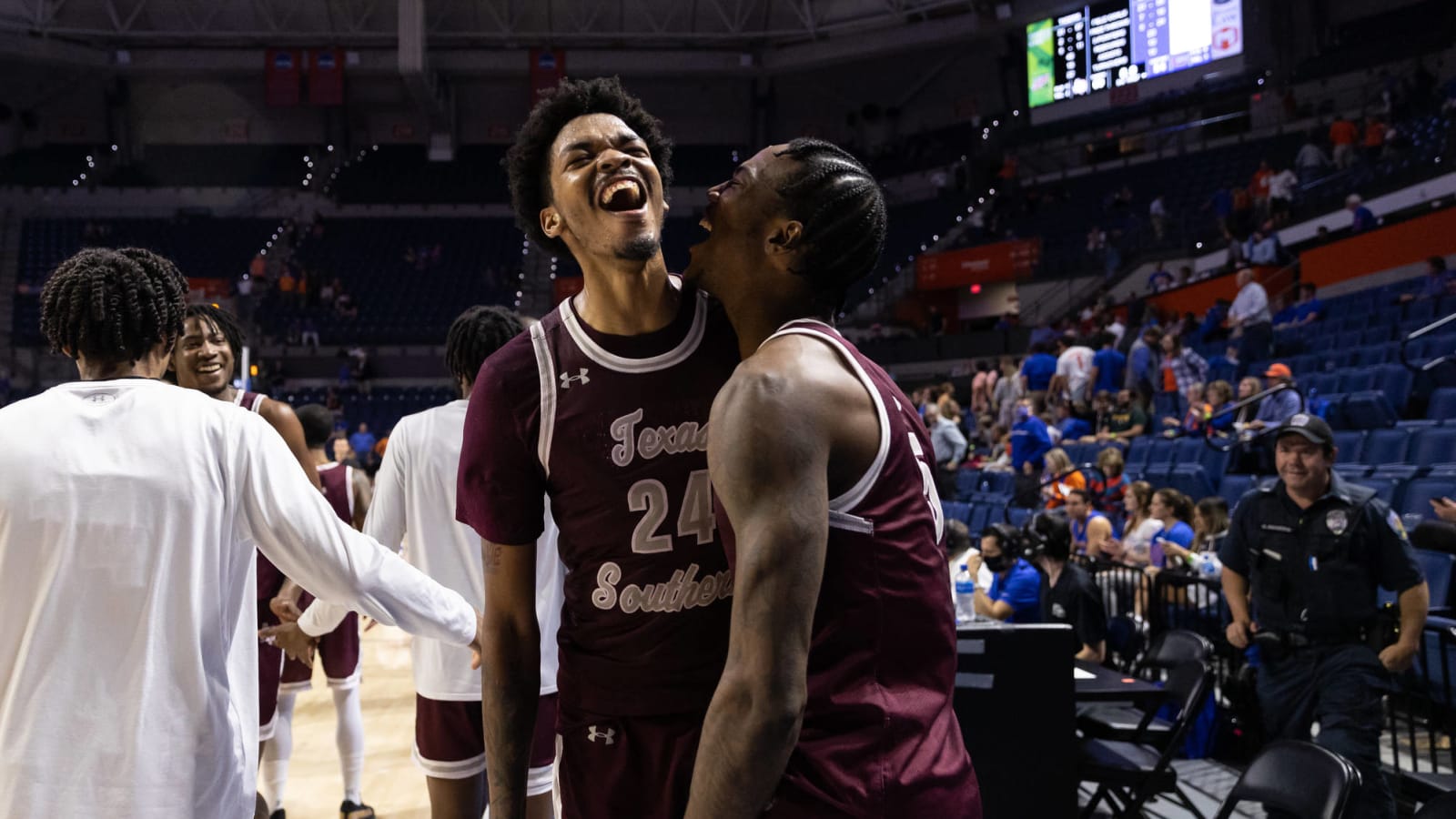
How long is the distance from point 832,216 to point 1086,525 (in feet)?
20.9

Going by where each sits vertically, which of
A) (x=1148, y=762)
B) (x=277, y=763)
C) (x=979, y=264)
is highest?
(x=979, y=264)

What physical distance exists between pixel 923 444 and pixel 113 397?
1.42 meters

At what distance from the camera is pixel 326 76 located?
23219 millimetres

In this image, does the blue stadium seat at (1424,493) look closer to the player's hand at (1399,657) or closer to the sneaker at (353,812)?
the player's hand at (1399,657)

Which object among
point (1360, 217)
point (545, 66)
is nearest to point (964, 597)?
point (1360, 217)

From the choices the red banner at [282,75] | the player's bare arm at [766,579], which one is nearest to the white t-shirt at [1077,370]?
the player's bare arm at [766,579]

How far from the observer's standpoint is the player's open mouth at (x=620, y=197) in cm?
190

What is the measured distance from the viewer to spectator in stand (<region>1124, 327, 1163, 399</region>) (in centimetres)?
1068

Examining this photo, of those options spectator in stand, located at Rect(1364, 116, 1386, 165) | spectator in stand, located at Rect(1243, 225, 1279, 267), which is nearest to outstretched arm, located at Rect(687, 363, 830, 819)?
spectator in stand, located at Rect(1243, 225, 1279, 267)

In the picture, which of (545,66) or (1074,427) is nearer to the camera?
(1074,427)

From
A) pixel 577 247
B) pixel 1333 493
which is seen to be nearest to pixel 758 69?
pixel 1333 493

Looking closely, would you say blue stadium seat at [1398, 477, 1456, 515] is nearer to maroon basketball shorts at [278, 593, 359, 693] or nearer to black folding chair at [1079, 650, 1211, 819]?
black folding chair at [1079, 650, 1211, 819]

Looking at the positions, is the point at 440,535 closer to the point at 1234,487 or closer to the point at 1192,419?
the point at 1234,487

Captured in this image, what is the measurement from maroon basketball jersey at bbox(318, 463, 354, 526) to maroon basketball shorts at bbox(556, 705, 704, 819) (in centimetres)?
309
